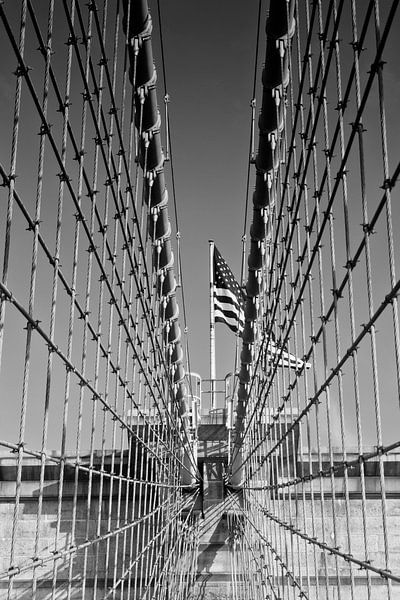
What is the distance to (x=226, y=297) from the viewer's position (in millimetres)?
16922

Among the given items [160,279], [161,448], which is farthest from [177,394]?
[160,279]

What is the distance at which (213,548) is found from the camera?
14.1 metres

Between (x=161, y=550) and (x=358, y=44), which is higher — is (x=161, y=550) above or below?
below

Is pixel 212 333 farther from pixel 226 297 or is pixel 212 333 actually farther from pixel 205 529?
pixel 205 529

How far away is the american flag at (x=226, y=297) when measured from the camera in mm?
16422

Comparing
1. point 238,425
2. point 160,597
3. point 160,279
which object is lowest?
point 160,597

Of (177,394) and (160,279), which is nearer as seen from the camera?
(160,279)

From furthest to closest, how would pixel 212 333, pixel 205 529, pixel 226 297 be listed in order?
pixel 212 333, pixel 226 297, pixel 205 529

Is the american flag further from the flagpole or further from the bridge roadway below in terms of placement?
the bridge roadway below

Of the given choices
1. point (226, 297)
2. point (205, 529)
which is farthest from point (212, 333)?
point (205, 529)

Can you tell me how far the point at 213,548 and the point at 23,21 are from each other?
39.5 feet

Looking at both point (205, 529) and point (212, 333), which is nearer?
point (205, 529)

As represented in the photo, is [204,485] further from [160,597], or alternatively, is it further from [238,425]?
[160,597]

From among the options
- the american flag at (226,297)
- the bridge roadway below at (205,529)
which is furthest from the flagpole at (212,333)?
the bridge roadway below at (205,529)
